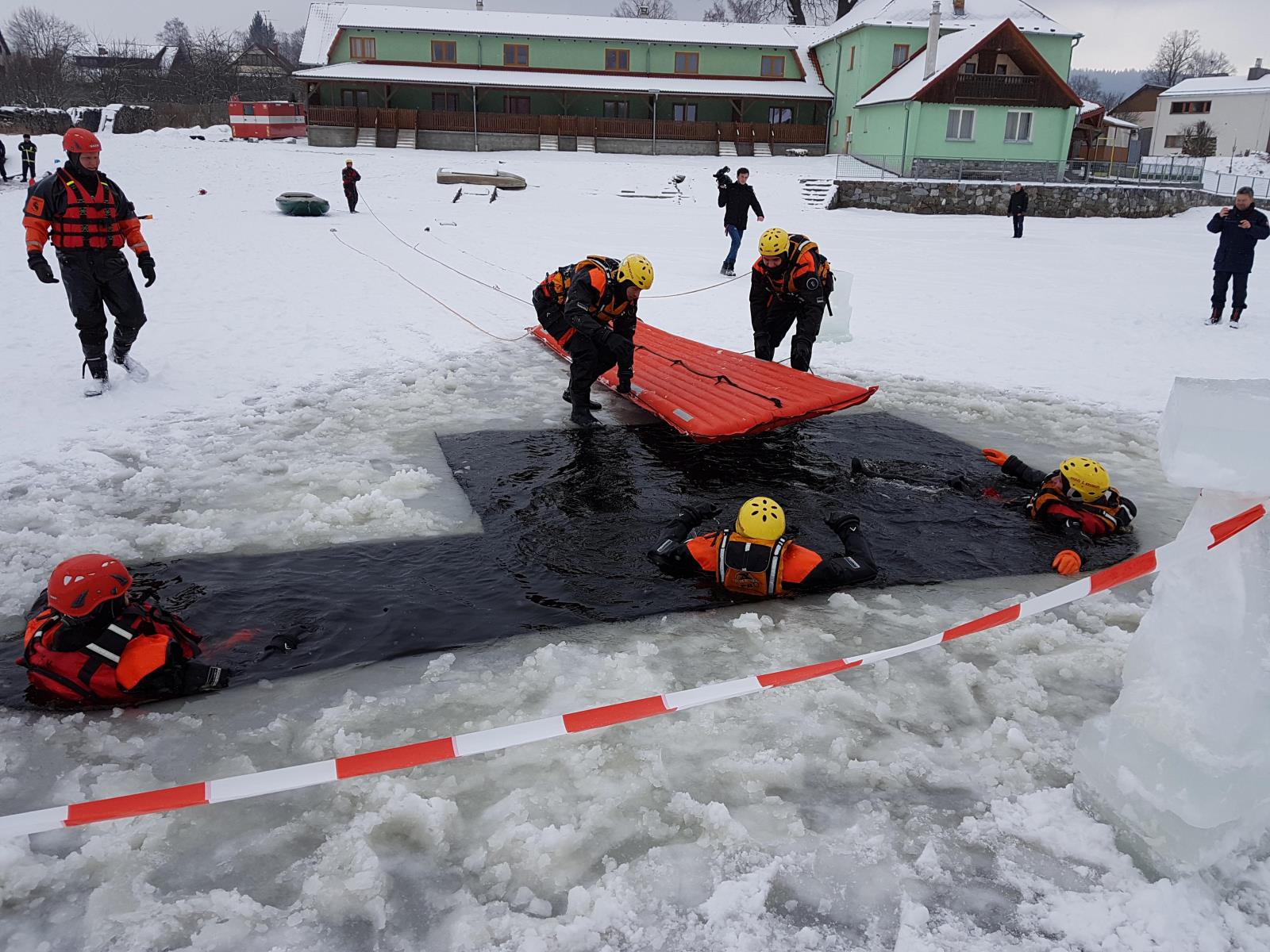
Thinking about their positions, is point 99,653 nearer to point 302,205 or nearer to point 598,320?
point 598,320

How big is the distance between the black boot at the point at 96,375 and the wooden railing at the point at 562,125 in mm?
31550

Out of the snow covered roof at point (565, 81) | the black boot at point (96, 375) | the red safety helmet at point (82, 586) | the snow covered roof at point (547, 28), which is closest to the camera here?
the red safety helmet at point (82, 586)

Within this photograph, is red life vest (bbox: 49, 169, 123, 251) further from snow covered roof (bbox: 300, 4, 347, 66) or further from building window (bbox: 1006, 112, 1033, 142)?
snow covered roof (bbox: 300, 4, 347, 66)

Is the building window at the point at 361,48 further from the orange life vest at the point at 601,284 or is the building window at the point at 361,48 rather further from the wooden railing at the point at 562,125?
the orange life vest at the point at 601,284

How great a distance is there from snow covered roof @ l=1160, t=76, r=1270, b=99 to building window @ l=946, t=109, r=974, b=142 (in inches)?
1232

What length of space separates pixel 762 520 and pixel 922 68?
32216 mm

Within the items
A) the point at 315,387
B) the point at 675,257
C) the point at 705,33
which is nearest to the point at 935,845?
the point at 315,387

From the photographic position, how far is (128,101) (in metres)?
53.4

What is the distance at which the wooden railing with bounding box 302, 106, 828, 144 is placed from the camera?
3528 centimetres

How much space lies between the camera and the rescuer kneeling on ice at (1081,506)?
5141 millimetres

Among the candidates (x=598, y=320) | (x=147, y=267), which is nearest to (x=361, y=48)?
(x=147, y=267)

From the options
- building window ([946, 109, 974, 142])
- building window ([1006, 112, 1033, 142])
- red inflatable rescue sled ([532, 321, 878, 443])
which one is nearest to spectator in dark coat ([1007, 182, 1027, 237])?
building window ([946, 109, 974, 142])

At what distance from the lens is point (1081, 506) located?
5.19 m

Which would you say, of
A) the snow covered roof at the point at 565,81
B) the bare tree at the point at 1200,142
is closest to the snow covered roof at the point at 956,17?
the snow covered roof at the point at 565,81
